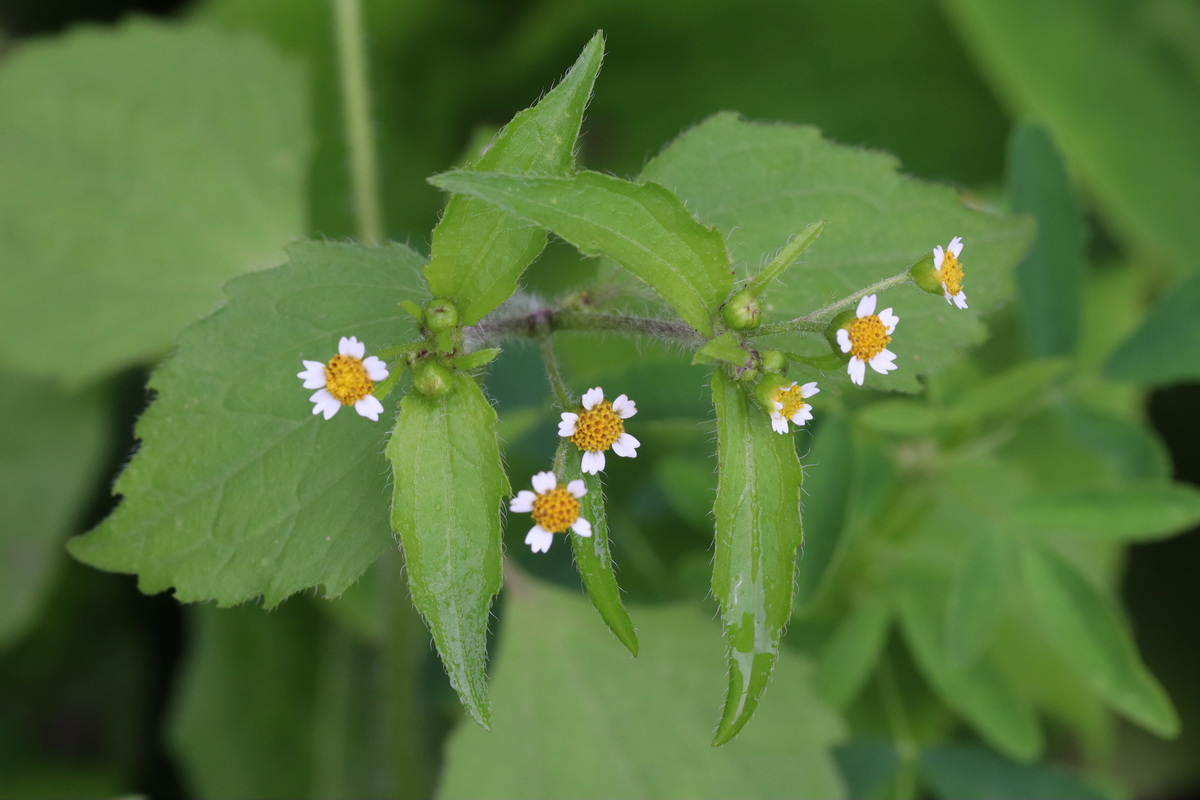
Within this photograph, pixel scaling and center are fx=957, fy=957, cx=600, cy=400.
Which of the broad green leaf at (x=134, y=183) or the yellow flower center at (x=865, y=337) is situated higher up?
the broad green leaf at (x=134, y=183)

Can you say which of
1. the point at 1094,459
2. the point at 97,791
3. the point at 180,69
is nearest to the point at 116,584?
the point at 97,791

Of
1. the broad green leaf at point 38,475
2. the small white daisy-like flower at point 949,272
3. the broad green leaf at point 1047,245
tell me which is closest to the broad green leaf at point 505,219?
the small white daisy-like flower at point 949,272

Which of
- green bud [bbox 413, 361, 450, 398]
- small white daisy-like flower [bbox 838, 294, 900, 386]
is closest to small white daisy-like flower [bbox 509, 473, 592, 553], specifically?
green bud [bbox 413, 361, 450, 398]

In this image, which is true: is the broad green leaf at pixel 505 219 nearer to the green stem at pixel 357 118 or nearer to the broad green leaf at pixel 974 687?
the green stem at pixel 357 118

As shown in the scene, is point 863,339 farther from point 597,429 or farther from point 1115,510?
point 1115,510

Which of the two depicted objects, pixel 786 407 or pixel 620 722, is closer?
pixel 786 407

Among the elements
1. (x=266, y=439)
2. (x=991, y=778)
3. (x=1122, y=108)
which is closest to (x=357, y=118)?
(x=266, y=439)

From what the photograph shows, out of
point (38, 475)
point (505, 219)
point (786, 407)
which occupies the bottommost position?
point (786, 407)
